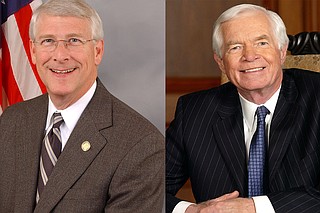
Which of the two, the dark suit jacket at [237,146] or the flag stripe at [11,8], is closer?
the dark suit jacket at [237,146]

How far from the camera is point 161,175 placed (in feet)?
5.96

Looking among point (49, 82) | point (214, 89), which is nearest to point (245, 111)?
point (214, 89)

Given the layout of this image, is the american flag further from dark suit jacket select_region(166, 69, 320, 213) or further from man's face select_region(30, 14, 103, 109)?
dark suit jacket select_region(166, 69, 320, 213)

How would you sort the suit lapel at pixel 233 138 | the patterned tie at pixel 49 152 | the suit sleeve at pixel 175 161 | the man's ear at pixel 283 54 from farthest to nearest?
the patterned tie at pixel 49 152 → the suit sleeve at pixel 175 161 → the suit lapel at pixel 233 138 → the man's ear at pixel 283 54

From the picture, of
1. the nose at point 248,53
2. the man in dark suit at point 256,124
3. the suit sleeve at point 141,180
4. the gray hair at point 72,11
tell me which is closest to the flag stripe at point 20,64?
the gray hair at point 72,11

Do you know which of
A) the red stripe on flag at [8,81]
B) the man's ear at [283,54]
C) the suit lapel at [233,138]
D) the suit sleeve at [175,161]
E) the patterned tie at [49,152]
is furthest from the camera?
the red stripe on flag at [8,81]

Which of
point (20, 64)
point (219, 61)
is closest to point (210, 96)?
point (219, 61)

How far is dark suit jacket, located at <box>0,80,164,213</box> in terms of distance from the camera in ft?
5.84

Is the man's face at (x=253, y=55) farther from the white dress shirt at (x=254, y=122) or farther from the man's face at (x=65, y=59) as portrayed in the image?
the man's face at (x=65, y=59)

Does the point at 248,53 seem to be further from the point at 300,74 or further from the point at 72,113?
the point at 72,113

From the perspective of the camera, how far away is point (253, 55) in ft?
5.13

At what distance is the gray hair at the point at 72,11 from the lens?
1808 millimetres

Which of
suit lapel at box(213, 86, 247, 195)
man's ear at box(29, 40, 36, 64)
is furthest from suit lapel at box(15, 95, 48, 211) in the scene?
suit lapel at box(213, 86, 247, 195)

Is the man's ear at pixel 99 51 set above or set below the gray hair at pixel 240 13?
below
